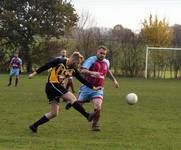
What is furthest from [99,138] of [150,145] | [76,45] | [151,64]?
[76,45]

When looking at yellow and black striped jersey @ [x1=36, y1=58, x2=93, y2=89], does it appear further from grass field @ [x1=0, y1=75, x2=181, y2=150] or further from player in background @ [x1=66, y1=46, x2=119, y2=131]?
grass field @ [x1=0, y1=75, x2=181, y2=150]

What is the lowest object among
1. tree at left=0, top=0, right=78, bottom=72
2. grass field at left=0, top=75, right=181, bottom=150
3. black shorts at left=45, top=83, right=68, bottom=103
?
grass field at left=0, top=75, right=181, bottom=150

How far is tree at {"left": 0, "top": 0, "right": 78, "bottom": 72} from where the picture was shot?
1966 inches

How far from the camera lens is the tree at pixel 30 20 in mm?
49938

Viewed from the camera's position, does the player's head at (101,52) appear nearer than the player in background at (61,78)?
No

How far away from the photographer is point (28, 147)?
9.04 metres

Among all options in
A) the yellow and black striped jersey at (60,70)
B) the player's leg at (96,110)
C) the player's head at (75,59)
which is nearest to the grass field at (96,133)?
the player's leg at (96,110)

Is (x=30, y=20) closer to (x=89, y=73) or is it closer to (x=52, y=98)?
(x=89, y=73)

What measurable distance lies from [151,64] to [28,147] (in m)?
37.9

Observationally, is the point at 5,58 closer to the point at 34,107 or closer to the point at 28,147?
the point at 34,107

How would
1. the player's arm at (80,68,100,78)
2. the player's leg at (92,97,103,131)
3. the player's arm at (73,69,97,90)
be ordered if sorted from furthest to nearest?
the player's leg at (92,97,103,131)
the player's arm at (80,68,100,78)
the player's arm at (73,69,97,90)

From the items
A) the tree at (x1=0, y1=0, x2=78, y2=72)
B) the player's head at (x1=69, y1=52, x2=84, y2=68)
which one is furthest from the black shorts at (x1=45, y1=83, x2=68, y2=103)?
the tree at (x1=0, y1=0, x2=78, y2=72)

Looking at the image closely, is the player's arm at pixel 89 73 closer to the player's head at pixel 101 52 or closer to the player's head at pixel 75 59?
the player's head at pixel 101 52

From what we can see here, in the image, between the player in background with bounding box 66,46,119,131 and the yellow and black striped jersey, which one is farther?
the player in background with bounding box 66,46,119,131
